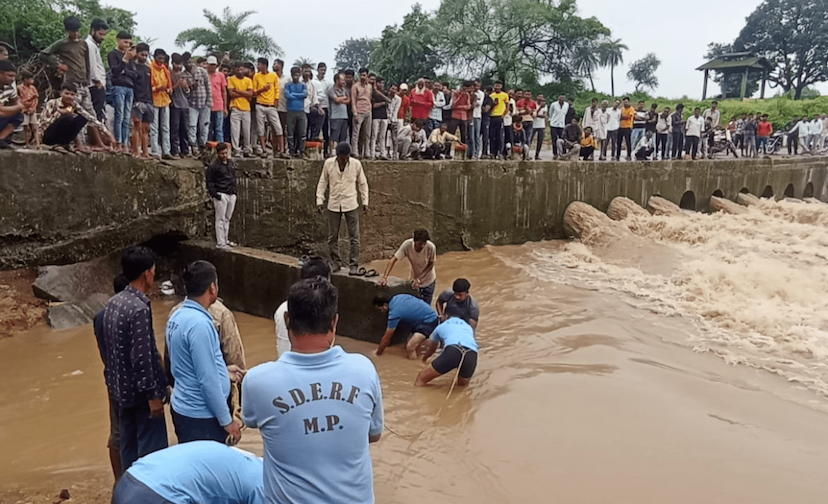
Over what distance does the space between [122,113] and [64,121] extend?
1.19m

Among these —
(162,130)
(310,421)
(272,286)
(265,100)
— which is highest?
(265,100)

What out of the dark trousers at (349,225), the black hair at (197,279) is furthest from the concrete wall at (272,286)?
the black hair at (197,279)

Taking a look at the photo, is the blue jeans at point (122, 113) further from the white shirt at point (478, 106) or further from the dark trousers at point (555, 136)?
the dark trousers at point (555, 136)

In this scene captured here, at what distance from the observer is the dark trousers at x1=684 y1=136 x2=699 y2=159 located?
1959 centimetres

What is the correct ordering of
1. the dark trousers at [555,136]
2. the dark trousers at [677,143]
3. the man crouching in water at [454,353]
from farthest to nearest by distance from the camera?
the dark trousers at [677,143]
the dark trousers at [555,136]
the man crouching in water at [454,353]

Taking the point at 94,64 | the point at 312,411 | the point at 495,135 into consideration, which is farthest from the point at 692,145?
the point at 312,411

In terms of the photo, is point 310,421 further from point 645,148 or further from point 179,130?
point 645,148

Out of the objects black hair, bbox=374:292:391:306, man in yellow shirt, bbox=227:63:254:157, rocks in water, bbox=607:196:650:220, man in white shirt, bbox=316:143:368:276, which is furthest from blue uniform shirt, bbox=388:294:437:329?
rocks in water, bbox=607:196:650:220

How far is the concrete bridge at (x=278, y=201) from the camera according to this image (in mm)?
7148

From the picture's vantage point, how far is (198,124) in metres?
9.64

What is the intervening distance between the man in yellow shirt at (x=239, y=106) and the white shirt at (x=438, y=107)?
4.87 metres

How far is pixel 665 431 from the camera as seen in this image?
5.38 m

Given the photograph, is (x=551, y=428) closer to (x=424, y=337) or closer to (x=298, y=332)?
(x=424, y=337)

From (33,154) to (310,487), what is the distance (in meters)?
6.57
